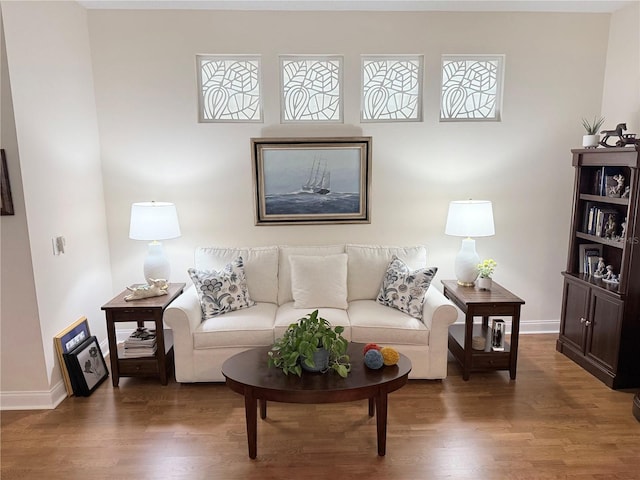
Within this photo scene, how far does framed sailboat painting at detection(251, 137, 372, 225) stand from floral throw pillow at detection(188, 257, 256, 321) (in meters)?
0.64

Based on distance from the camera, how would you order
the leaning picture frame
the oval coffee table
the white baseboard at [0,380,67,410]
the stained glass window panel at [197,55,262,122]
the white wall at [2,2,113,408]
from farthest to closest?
the stained glass window panel at [197,55,262,122] → the white baseboard at [0,380,67,410] → the white wall at [2,2,113,408] → the leaning picture frame → the oval coffee table

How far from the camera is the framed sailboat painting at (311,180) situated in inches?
149

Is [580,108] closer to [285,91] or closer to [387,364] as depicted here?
[285,91]

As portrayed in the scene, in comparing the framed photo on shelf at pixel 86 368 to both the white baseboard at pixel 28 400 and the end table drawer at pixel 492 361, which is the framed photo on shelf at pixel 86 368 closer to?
the white baseboard at pixel 28 400

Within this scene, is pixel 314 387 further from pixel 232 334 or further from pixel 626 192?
pixel 626 192

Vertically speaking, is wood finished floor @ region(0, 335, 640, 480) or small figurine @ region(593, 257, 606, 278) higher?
small figurine @ region(593, 257, 606, 278)

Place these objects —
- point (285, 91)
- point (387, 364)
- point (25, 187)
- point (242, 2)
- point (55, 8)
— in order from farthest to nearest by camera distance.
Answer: point (285, 91)
point (242, 2)
point (55, 8)
point (25, 187)
point (387, 364)

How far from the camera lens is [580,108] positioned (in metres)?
3.86

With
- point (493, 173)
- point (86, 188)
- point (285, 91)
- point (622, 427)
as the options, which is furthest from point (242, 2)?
point (622, 427)

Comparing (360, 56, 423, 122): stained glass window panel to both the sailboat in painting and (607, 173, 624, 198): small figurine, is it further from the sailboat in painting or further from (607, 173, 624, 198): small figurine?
(607, 173, 624, 198): small figurine

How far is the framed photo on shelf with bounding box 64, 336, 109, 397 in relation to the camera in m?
3.05

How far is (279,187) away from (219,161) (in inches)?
23.0

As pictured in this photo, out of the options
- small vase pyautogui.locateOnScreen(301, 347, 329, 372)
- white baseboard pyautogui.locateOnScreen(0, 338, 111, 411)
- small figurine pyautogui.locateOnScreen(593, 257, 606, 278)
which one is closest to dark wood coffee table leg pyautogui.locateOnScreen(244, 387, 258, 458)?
small vase pyautogui.locateOnScreen(301, 347, 329, 372)

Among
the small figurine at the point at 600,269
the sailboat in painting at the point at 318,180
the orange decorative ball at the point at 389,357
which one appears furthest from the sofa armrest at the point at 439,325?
the sailboat in painting at the point at 318,180
